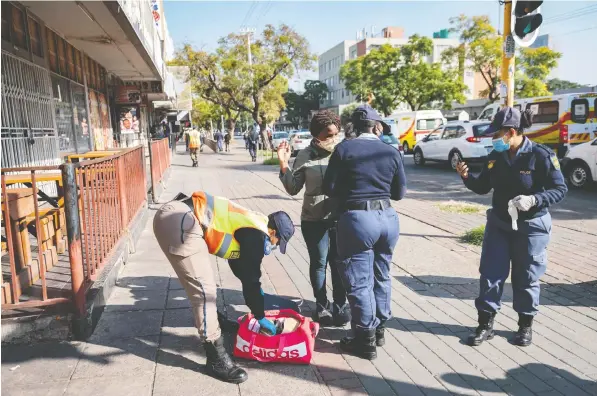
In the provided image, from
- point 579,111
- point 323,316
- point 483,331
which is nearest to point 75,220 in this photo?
point 323,316

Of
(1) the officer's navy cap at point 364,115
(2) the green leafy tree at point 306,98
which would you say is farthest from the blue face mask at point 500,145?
(2) the green leafy tree at point 306,98

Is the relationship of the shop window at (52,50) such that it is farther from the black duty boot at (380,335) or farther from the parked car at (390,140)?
the black duty boot at (380,335)

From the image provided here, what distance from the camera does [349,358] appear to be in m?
3.25

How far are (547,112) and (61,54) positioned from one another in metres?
13.7

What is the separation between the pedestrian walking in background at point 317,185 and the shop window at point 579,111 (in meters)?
12.6

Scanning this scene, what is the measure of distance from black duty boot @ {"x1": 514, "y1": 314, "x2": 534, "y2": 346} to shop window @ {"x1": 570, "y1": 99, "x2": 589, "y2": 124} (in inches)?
479

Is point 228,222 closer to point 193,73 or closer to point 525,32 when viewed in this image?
point 525,32

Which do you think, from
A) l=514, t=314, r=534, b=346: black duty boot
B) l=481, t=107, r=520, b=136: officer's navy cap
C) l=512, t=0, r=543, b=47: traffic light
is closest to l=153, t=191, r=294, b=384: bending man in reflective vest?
l=481, t=107, r=520, b=136: officer's navy cap

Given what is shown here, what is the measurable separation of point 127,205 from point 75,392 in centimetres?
327

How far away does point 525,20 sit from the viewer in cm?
511

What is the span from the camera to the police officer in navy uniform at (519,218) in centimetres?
327

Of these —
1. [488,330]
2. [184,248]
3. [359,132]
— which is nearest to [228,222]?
[184,248]

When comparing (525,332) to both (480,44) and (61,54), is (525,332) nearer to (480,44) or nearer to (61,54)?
(61,54)

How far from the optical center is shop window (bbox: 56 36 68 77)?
8812 mm
